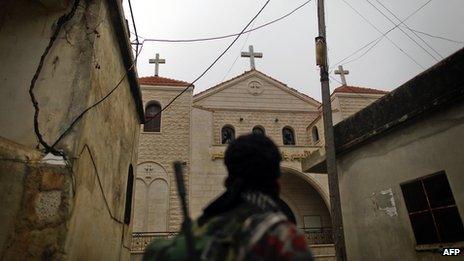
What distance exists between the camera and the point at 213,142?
18062 mm

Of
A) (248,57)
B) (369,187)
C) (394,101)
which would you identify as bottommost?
(369,187)

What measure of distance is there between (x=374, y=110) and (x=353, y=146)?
0.80m

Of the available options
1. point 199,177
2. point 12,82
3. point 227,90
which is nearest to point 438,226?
point 12,82

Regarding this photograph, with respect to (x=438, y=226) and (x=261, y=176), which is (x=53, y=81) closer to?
(x=261, y=176)

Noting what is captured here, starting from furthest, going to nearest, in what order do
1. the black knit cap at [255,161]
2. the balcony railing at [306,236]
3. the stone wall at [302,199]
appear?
the stone wall at [302,199], the balcony railing at [306,236], the black knit cap at [255,161]

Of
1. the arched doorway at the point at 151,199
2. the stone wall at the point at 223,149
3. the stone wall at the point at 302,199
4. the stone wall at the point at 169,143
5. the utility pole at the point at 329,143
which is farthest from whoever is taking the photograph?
the stone wall at the point at 302,199

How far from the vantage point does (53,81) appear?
4.21 meters

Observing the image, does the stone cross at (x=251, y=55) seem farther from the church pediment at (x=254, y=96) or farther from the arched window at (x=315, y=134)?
the arched window at (x=315, y=134)

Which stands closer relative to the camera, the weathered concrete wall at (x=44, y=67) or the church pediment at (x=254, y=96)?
the weathered concrete wall at (x=44, y=67)

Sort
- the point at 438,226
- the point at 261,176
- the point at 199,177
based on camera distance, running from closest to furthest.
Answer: the point at 261,176, the point at 438,226, the point at 199,177

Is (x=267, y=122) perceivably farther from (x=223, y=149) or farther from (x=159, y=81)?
(x=159, y=81)

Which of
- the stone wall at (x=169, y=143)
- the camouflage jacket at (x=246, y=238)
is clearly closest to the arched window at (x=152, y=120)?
the stone wall at (x=169, y=143)

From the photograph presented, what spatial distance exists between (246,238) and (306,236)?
1650cm

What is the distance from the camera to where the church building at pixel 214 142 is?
52.9 ft
